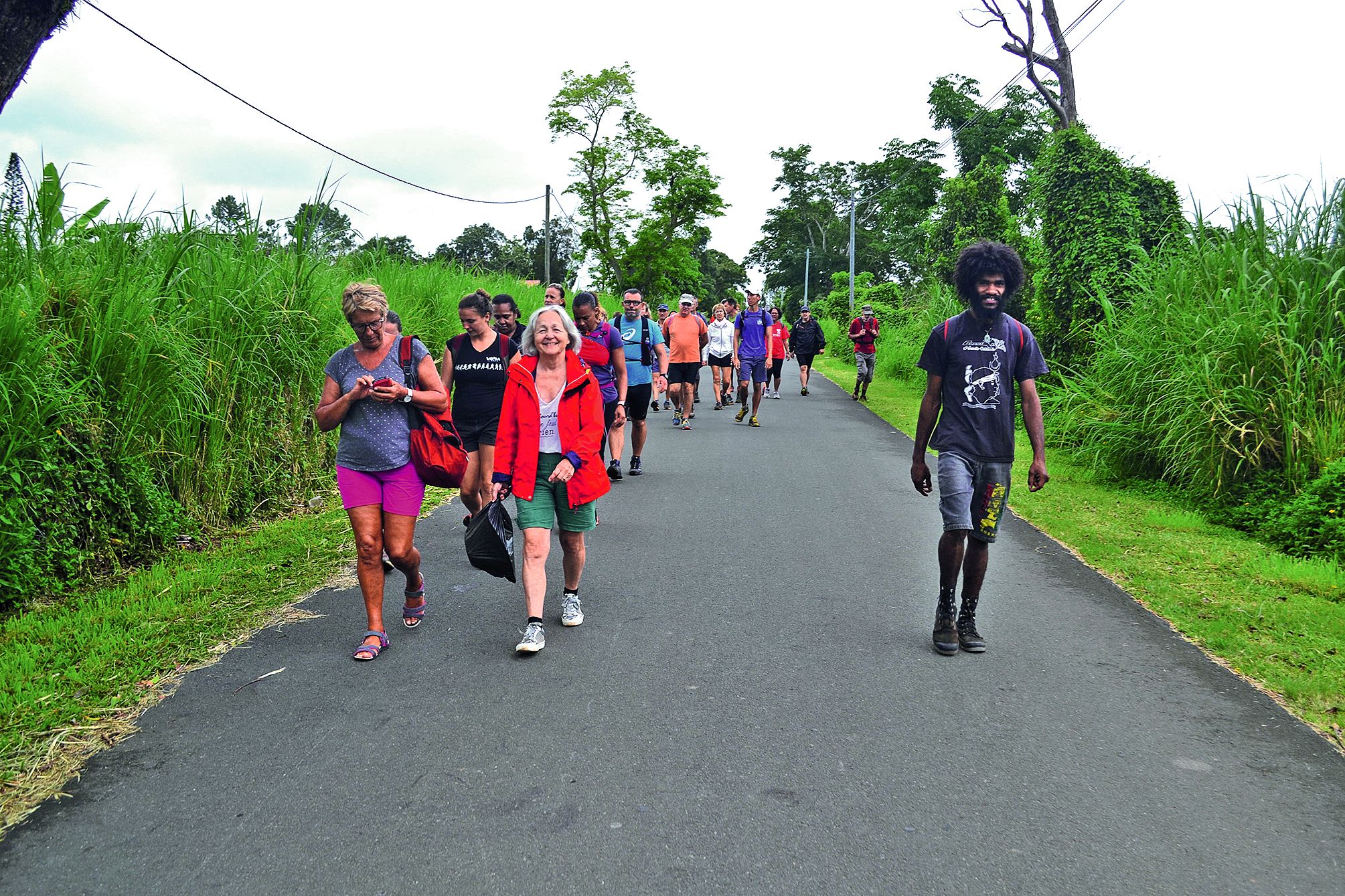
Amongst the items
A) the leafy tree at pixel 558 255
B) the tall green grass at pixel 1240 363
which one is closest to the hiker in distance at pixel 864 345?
the tall green grass at pixel 1240 363

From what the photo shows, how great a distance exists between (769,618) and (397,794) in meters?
2.56

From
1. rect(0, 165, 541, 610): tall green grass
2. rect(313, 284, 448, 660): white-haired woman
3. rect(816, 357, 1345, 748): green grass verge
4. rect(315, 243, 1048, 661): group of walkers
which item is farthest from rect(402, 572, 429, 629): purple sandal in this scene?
rect(816, 357, 1345, 748): green grass verge

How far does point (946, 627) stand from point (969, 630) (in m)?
0.14

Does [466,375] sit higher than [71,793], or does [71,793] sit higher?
[466,375]

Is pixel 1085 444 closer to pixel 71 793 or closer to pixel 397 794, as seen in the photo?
pixel 397 794

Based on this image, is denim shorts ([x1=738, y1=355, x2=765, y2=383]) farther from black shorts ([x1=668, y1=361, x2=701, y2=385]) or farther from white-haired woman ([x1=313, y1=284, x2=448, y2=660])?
white-haired woman ([x1=313, y1=284, x2=448, y2=660])

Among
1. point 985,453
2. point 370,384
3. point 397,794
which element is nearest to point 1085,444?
point 985,453

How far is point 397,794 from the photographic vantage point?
11.2ft

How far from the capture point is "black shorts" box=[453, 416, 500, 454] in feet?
23.3

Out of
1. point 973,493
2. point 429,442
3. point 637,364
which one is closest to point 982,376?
point 973,493

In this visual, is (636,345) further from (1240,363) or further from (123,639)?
(123,639)

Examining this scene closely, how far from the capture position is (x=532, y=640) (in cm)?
490

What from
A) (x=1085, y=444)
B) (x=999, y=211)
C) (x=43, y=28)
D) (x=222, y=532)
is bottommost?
(x=222, y=532)

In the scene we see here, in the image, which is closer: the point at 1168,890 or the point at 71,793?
the point at 1168,890
